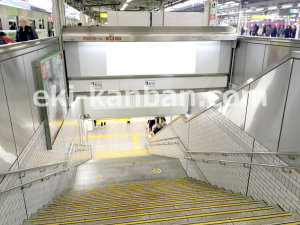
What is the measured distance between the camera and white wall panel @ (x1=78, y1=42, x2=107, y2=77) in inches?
268

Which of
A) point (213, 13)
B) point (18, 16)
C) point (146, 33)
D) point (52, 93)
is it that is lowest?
point (52, 93)

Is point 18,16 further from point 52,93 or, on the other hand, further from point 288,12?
point 288,12

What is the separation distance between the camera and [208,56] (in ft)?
24.2

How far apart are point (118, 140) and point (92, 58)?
822 centimetres

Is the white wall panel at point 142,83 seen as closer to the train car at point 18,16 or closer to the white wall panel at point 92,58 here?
the white wall panel at point 92,58

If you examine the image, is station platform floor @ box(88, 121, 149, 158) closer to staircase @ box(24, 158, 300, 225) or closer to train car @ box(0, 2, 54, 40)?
train car @ box(0, 2, 54, 40)

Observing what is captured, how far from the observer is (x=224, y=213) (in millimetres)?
2869

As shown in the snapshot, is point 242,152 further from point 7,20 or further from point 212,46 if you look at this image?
point 7,20

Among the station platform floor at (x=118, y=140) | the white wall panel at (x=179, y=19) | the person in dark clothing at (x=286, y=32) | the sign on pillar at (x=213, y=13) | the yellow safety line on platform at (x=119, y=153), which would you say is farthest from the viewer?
the station platform floor at (x=118, y=140)

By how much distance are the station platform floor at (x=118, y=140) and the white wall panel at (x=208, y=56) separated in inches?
275

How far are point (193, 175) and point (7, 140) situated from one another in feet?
16.0

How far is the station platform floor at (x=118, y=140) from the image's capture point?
13086mm

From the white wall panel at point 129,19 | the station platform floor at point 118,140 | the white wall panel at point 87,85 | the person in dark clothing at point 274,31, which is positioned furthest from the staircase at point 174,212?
the station platform floor at point 118,140

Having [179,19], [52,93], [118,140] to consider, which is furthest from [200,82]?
[118,140]
